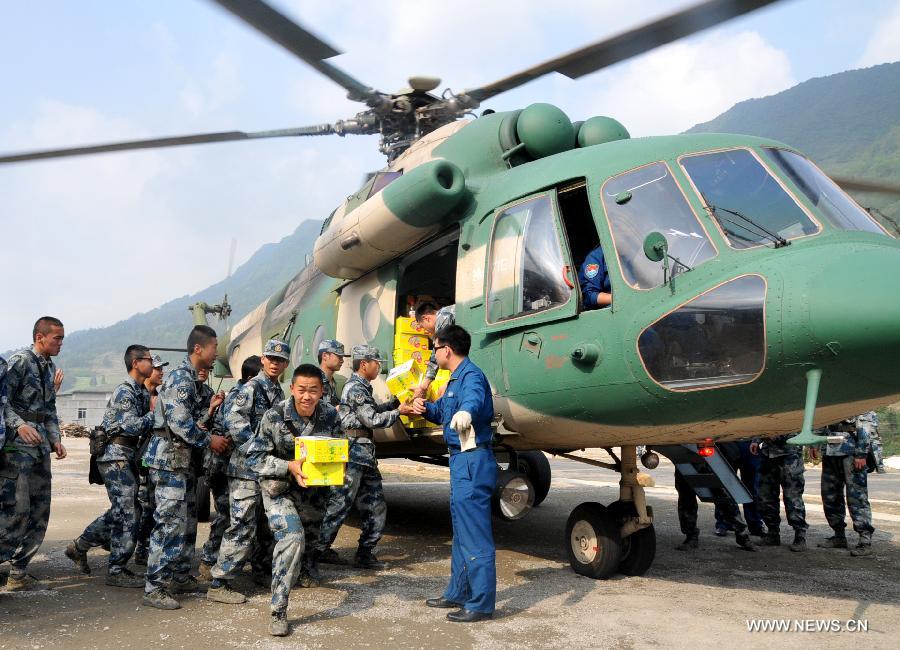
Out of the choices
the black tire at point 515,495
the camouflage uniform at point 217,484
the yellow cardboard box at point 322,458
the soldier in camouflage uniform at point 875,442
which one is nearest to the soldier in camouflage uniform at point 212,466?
the camouflage uniform at point 217,484

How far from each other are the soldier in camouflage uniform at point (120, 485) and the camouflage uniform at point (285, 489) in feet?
4.79

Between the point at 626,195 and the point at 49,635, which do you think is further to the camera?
the point at 626,195

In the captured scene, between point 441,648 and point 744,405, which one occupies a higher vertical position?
point 744,405

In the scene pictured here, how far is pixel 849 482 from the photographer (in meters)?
7.35

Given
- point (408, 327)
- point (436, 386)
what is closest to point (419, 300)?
point (408, 327)

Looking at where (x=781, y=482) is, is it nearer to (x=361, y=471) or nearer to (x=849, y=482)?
(x=849, y=482)

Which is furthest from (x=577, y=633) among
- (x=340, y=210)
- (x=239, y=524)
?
(x=340, y=210)

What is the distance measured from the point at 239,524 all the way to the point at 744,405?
323cm

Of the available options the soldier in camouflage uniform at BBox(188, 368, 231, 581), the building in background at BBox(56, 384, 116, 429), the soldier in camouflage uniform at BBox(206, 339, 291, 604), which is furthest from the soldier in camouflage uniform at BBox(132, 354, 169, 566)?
the building in background at BBox(56, 384, 116, 429)

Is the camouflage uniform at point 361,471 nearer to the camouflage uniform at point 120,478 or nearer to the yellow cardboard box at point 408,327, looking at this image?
the yellow cardboard box at point 408,327

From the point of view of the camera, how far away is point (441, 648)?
405 centimetres

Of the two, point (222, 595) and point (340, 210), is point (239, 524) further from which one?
point (340, 210)

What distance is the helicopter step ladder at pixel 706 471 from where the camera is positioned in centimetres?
665

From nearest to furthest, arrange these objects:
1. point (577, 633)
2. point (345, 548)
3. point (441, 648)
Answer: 1. point (441, 648)
2. point (577, 633)
3. point (345, 548)
